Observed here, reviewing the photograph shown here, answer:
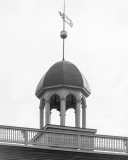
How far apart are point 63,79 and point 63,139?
17.3ft

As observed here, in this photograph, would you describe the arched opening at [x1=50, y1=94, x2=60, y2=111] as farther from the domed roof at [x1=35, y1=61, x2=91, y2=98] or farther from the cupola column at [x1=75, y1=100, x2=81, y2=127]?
the cupola column at [x1=75, y1=100, x2=81, y2=127]

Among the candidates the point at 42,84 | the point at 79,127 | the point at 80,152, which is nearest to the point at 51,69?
the point at 42,84

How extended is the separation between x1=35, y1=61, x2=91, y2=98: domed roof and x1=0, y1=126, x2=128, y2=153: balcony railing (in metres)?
4.50

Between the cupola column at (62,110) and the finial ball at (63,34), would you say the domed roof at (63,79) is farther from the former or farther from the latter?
the finial ball at (63,34)

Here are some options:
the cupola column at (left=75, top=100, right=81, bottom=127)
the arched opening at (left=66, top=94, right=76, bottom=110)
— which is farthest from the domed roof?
the arched opening at (left=66, top=94, right=76, bottom=110)

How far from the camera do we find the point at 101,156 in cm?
4397

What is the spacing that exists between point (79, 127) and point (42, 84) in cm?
354

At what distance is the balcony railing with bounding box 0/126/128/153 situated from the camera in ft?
141

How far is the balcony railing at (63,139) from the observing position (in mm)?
42844

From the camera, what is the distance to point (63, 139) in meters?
43.9

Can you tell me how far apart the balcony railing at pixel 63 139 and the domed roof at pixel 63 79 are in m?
4.50

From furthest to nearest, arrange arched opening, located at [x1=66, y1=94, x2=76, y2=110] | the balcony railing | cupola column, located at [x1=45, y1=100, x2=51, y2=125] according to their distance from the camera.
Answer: arched opening, located at [x1=66, y1=94, x2=76, y2=110]
cupola column, located at [x1=45, y1=100, x2=51, y2=125]
the balcony railing

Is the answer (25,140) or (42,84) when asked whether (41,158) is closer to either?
(25,140)

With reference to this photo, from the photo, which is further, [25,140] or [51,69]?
[51,69]
